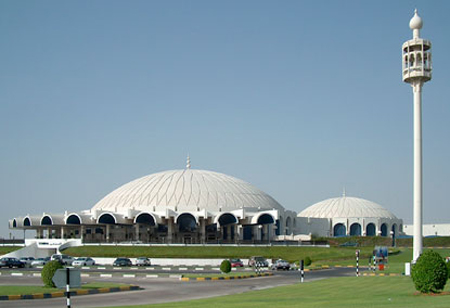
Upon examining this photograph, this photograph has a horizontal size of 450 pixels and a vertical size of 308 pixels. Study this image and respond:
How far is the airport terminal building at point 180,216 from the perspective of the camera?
3548 inches

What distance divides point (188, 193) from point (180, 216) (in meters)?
7.04

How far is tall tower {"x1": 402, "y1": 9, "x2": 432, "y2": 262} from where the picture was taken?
42750mm

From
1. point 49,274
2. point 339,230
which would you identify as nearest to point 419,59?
point 49,274

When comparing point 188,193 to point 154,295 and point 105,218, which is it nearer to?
point 105,218

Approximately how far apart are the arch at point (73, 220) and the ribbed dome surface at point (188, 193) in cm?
668

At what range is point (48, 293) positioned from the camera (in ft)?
92.4

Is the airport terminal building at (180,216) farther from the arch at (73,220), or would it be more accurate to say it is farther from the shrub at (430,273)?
the shrub at (430,273)

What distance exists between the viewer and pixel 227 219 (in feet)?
296

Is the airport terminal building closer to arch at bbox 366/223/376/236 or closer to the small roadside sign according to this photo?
arch at bbox 366/223/376/236

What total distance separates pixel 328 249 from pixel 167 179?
36698 millimetres

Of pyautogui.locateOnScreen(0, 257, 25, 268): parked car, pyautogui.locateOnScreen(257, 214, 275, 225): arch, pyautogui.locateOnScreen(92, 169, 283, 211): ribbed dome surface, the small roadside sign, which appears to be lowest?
pyautogui.locateOnScreen(0, 257, 25, 268): parked car

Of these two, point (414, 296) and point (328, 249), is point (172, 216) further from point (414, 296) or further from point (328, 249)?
point (414, 296)

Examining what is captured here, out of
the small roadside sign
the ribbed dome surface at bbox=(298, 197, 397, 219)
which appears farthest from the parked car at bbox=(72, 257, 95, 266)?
the ribbed dome surface at bbox=(298, 197, 397, 219)

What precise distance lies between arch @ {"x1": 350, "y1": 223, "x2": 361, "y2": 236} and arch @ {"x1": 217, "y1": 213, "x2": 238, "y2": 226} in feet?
113
